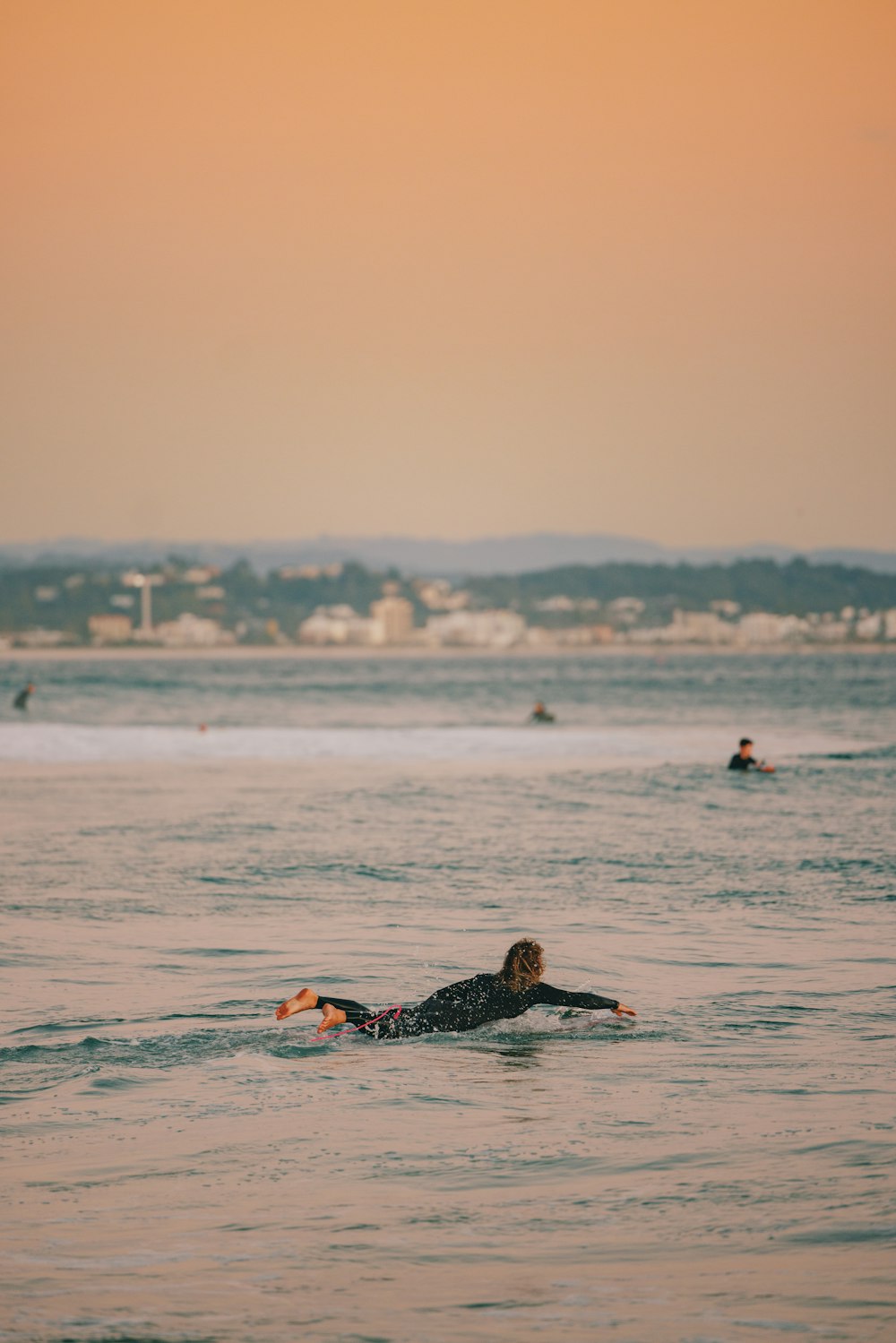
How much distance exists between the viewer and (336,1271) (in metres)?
6.99

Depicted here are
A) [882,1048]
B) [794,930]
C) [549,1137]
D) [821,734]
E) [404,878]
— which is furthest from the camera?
[821,734]

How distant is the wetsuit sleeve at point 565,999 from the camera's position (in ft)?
37.0

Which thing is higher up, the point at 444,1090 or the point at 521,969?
the point at 521,969

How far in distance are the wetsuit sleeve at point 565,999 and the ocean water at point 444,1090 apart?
Answer: 0.30 meters

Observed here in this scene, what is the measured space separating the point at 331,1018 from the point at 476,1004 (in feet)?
3.63

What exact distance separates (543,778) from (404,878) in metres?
17.2

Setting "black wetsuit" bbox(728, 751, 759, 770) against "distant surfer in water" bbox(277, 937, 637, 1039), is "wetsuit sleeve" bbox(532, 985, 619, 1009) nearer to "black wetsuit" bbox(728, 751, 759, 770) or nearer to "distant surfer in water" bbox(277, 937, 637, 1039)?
"distant surfer in water" bbox(277, 937, 637, 1039)

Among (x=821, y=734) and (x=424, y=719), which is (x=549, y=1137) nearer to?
(x=821, y=734)

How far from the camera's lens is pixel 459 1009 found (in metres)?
11.6

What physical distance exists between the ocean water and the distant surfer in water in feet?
0.46

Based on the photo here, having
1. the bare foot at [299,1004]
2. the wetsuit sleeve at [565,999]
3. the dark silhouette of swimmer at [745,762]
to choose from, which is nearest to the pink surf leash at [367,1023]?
the bare foot at [299,1004]

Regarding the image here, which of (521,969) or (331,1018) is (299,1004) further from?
(521,969)

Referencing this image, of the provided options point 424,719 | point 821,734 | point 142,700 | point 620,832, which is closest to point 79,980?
point 620,832

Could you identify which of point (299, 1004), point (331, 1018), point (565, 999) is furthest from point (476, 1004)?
point (299, 1004)
